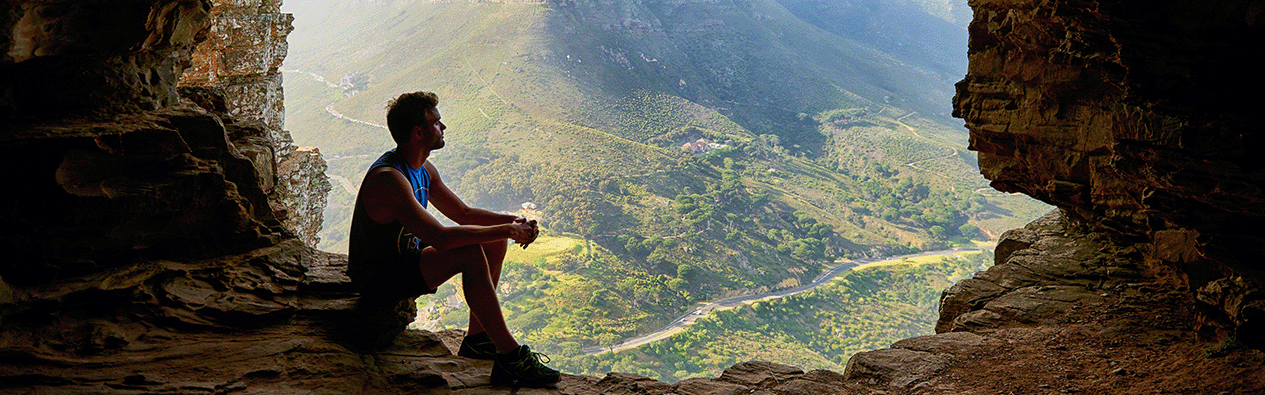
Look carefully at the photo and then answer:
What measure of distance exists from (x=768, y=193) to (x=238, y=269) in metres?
53.9

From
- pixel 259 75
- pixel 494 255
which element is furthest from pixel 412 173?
pixel 259 75

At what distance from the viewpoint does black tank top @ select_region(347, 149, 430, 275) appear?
5902mm

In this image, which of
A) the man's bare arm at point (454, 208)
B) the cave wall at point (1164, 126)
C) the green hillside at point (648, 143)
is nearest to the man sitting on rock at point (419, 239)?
the man's bare arm at point (454, 208)

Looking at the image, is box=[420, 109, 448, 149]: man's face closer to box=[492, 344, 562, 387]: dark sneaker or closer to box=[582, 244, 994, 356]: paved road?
box=[492, 344, 562, 387]: dark sneaker

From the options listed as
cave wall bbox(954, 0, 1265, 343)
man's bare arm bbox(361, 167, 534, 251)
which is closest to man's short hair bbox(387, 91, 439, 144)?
man's bare arm bbox(361, 167, 534, 251)

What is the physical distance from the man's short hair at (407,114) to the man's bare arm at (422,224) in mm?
429

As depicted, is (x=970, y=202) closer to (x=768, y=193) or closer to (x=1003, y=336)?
(x=768, y=193)

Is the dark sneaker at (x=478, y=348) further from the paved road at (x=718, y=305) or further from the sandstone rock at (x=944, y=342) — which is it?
the paved road at (x=718, y=305)

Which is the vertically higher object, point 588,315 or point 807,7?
point 807,7

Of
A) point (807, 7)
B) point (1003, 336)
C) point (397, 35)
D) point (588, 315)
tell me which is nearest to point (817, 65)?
point (807, 7)

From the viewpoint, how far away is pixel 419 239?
19.9 feet

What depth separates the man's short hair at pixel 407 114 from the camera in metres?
5.91

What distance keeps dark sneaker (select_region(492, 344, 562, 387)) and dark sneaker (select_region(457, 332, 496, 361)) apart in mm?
712

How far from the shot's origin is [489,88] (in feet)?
205
